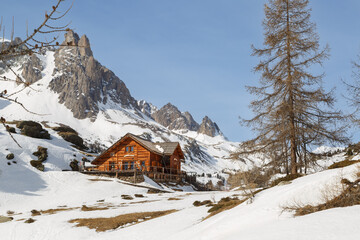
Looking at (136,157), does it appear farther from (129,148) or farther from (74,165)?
(74,165)

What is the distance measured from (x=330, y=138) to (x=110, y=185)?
26058 mm

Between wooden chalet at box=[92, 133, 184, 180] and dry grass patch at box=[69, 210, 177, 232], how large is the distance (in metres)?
23.9

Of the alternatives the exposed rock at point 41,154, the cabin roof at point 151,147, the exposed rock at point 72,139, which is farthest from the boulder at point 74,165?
the exposed rock at point 72,139

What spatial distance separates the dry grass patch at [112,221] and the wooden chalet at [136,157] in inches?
939

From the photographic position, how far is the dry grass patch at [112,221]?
56.2ft

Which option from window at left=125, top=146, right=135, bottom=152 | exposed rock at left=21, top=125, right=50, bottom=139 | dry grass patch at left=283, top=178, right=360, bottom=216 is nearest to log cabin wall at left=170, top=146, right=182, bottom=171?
window at left=125, top=146, right=135, bottom=152

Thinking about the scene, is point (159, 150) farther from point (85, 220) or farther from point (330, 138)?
point (330, 138)

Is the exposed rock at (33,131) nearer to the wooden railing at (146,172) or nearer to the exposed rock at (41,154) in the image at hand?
the exposed rock at (41,154)

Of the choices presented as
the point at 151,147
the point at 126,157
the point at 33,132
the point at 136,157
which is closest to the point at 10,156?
the point at 33,132

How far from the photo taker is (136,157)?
46.3 m

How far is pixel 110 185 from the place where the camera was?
36.2m

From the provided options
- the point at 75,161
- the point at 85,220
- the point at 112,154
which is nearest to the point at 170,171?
the point at 112,154

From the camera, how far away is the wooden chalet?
45.5 m

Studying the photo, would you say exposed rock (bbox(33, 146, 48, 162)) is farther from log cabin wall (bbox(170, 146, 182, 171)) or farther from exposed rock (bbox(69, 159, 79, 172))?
log cabin wall (bbox(170, 146, 182, 171))
